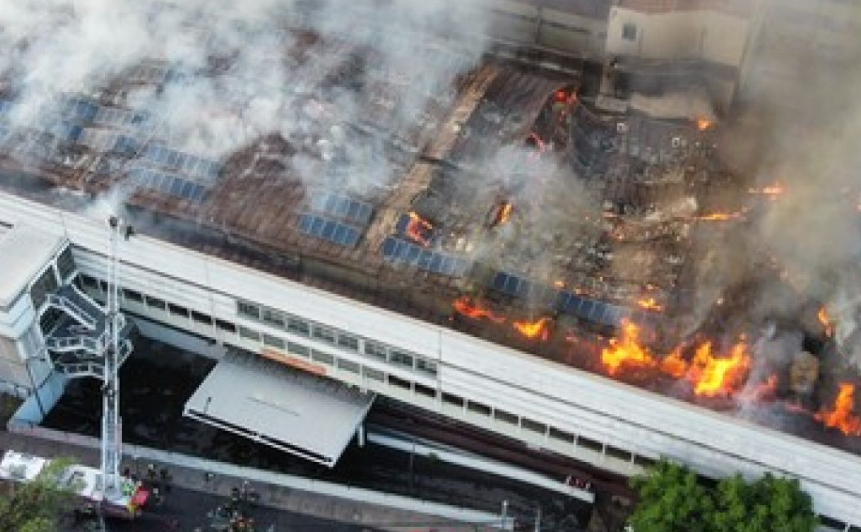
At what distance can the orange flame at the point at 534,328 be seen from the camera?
52469 mm

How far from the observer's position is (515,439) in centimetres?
5606

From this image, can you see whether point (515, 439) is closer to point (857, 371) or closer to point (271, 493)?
point (271, 493)

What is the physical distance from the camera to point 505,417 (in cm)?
5494

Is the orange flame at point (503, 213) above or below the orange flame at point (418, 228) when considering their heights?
above

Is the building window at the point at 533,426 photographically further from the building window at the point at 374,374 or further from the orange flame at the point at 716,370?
the orange flame at the point at 716,370

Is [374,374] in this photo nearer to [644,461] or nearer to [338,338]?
[338,338]

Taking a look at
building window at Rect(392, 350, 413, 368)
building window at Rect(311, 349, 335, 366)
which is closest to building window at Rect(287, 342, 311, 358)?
building window at Rect(311, 349, 335, 366)

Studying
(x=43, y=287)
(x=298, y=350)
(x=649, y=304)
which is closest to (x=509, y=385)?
(x=649, y=304)

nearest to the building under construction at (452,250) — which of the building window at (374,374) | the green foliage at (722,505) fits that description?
the building window at (374,374)

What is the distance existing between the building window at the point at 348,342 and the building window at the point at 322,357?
122 centimetres

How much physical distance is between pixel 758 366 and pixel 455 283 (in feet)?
46.2

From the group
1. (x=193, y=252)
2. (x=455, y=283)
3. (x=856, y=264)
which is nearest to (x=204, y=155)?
(x=193, y=252)

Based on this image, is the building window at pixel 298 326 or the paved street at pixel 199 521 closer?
the paved street at pixel 199 521

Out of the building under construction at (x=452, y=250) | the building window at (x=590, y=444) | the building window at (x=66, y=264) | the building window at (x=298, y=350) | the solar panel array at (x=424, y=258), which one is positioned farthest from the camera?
the building window at (x=66, y=264)
